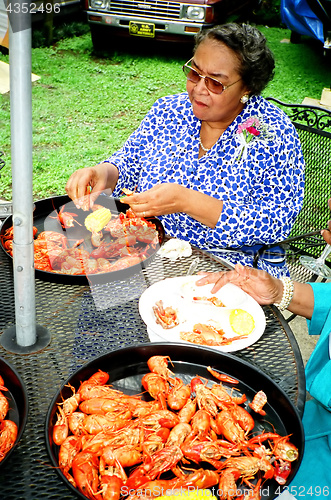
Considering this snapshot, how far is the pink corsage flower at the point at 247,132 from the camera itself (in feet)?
8.68

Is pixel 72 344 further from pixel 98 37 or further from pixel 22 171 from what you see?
pixel 98 37

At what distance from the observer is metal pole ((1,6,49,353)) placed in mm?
1159

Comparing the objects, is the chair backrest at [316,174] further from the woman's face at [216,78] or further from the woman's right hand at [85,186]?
the woman's right hand at [85,186]

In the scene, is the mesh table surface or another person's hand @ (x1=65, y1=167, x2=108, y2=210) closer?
the mesh table surface

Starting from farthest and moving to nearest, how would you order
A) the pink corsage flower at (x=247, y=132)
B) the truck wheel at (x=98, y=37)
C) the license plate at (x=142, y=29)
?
the truck wheel at (x=98, y=37) → the license plate at (x=142, y=29) → the pink corsage flower at (x=247, y=132)

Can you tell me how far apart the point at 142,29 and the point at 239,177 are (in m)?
6.77

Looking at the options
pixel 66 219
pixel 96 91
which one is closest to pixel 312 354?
pixel 66 219

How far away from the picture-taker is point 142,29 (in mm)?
8461

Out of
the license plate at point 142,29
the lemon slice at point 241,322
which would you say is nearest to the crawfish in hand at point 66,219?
the lemon slice at point 241,322

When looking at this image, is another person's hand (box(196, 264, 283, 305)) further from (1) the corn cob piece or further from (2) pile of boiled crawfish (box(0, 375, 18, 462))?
(2) pile of boiled crawfish (box(0, 375, 18, 462))

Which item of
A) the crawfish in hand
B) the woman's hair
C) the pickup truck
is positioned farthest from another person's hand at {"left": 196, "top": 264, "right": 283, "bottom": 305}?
the pickup truck

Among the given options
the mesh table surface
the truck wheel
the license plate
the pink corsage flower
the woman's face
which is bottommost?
the truck wheel

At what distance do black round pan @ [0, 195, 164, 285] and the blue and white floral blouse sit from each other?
39 centimetres

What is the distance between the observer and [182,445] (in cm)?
138
